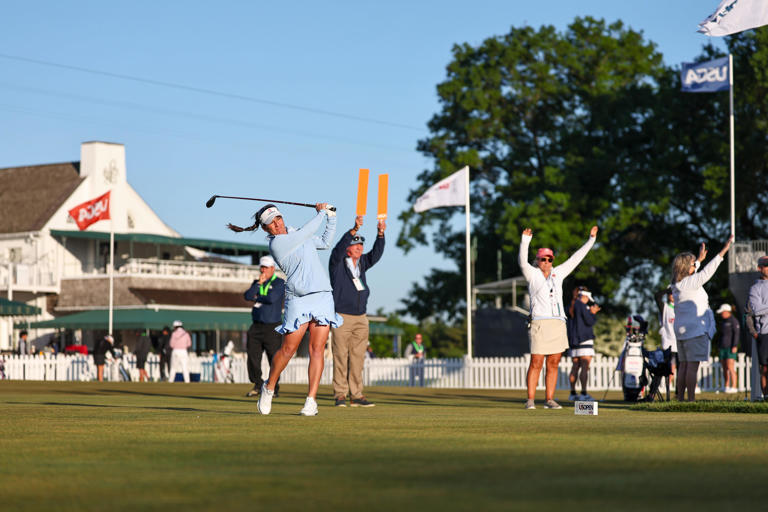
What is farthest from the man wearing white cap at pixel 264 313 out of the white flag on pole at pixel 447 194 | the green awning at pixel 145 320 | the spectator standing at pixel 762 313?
the green awning at pixel 145 320

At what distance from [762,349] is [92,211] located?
4240 cm

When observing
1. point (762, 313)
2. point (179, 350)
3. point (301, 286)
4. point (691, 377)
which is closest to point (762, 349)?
point (762, 313)

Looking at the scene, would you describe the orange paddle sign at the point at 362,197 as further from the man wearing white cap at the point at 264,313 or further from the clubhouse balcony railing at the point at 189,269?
the clubhouse balcony railing at the point at 189,269

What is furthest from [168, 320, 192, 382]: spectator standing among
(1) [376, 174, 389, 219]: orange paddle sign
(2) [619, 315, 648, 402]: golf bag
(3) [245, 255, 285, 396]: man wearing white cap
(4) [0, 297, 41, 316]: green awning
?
(1) [376, 174, 389, 219]: orange paddle sign

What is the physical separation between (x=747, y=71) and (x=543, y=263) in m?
34.5

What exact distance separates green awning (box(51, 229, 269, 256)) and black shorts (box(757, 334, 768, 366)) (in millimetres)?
47276

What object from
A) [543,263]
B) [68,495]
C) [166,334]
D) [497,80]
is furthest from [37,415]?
[497,80]

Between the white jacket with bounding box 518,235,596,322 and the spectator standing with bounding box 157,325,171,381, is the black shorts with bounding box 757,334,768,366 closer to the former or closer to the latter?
the white jacket with bounding box 518,235,596,322

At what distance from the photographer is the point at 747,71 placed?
150 ft

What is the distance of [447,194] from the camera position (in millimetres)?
33750

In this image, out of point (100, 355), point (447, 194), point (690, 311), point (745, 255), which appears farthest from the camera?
point (745, 255)

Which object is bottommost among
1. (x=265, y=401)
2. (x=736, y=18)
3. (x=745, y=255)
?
(x=265, y=401)

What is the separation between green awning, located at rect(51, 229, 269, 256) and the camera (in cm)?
5972

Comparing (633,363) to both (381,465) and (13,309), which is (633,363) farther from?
(13,309)
